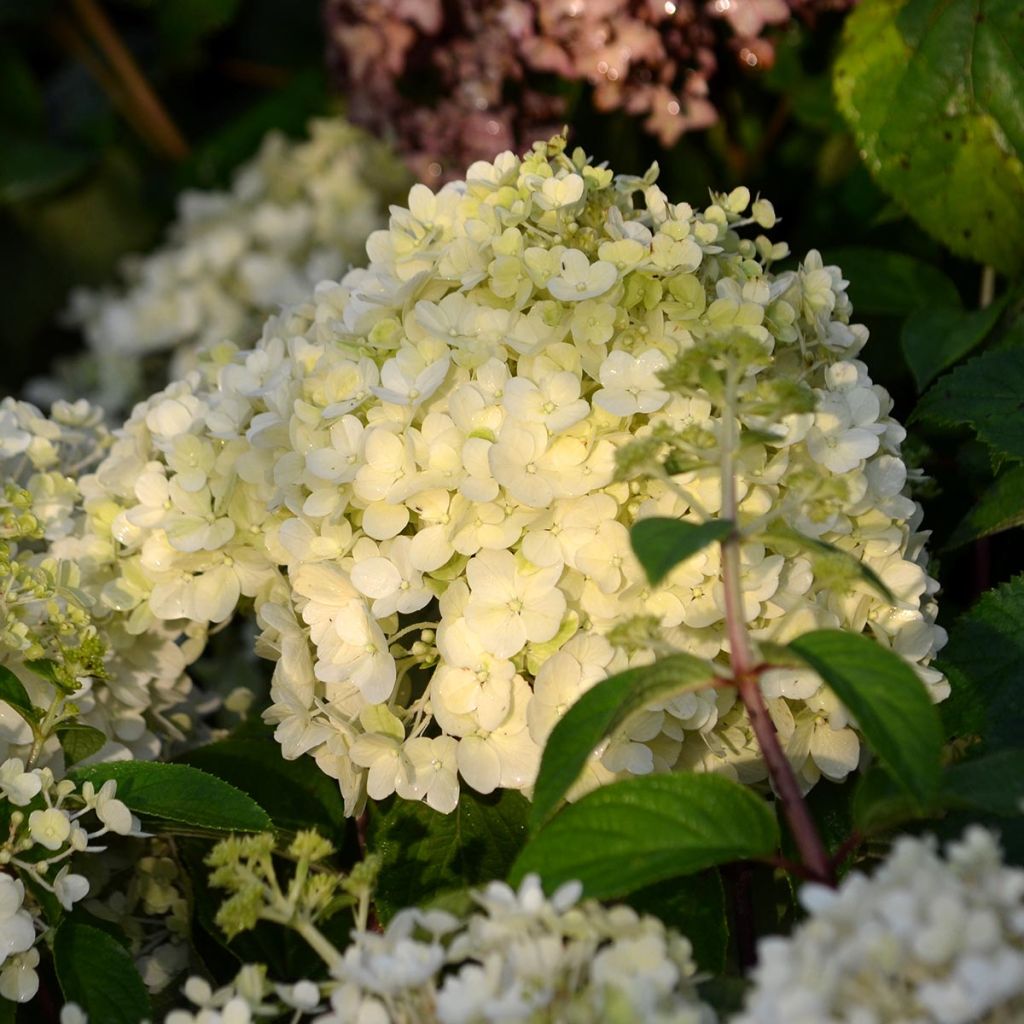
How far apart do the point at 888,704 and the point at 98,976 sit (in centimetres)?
50

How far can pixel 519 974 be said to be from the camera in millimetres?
608

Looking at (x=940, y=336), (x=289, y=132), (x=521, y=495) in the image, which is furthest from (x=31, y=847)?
(x=289, y=132)

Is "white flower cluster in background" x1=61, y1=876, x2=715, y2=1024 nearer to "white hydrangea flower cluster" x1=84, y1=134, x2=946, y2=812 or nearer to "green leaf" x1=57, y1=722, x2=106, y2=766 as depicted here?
"white hydrangea flower cluster" x1=84, y1=134, x2=946, y2=812

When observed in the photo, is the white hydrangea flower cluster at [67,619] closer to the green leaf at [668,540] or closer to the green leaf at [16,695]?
the green leaf at [16,695]

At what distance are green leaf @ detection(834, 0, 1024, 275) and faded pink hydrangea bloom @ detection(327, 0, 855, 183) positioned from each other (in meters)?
0.18

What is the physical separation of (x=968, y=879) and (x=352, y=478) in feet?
1.53

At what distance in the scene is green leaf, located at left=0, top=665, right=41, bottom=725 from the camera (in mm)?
895

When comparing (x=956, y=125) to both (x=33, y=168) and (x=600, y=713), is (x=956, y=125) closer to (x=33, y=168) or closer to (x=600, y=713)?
(x=600, y=713)

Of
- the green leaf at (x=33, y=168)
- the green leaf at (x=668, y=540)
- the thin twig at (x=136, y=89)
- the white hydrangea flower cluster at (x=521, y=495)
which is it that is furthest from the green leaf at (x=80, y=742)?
the thin twig at (x=136, y=89)

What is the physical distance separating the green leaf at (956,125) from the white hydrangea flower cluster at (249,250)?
0.77 m

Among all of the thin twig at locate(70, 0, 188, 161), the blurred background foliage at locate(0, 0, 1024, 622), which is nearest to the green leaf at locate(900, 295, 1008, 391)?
the blurred background foliage at locate(0, 0, 1024, 622)

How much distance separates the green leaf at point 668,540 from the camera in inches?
24.8

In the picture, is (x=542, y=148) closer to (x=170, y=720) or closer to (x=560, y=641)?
(x=560, y=641)

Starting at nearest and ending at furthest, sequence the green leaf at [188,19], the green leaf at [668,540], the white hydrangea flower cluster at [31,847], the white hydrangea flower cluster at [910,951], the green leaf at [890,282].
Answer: the white hydrangea flower cluster at [910,951] → the green leaf at [668,540] → the white hydrangea flower cluster at [31,847] → the green leaf at [890,282] → the green leaf at [188,19]
